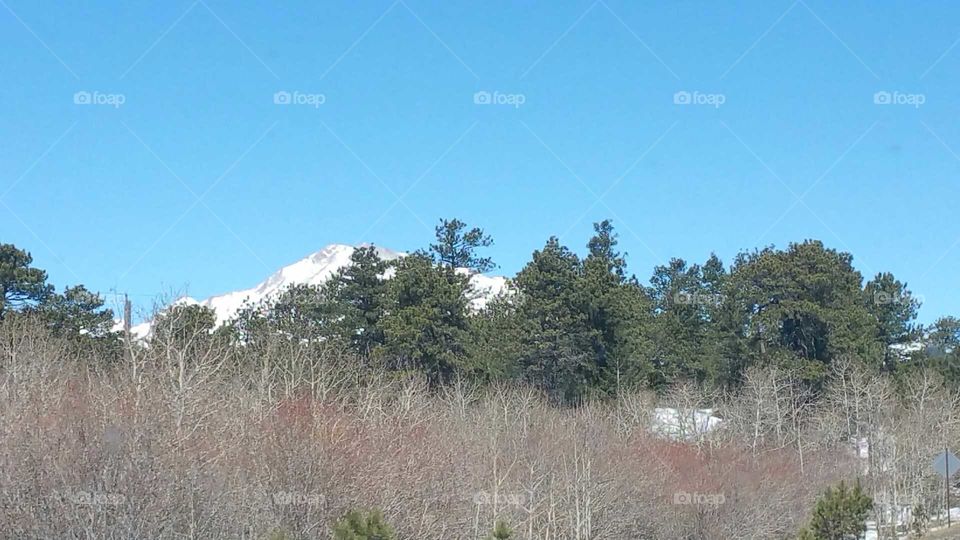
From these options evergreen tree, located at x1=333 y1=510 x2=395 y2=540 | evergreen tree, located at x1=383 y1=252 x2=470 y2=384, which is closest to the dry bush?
evergreen tree, located at x1=333 y1=510 x2=395 y2=540

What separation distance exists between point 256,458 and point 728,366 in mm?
39487

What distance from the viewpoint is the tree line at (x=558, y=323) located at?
46.1 meters

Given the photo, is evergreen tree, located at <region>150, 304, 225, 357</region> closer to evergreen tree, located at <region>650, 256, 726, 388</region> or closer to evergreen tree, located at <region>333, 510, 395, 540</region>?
evergreen tree, located at <region>333, 510, 395, 540</region>

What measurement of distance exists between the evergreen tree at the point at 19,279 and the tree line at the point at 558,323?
0.04 metres

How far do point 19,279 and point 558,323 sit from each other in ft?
74.0

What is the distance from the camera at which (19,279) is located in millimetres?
42656

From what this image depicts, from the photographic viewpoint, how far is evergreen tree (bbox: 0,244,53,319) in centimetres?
4250

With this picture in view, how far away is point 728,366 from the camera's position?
5731 centimetres

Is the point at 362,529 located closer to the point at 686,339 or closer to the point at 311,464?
the point at 311,464

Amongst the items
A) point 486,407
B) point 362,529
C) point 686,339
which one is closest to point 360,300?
point 486,407

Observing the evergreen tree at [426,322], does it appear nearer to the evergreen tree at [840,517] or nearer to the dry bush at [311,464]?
the dry bush at [311,464]

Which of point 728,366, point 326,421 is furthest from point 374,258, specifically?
point 326,421

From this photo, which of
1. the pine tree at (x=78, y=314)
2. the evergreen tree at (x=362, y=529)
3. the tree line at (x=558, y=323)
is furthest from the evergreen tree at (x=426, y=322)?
the evergreen tree at (x=362, y=529)

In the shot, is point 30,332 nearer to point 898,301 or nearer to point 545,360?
point 545,360
